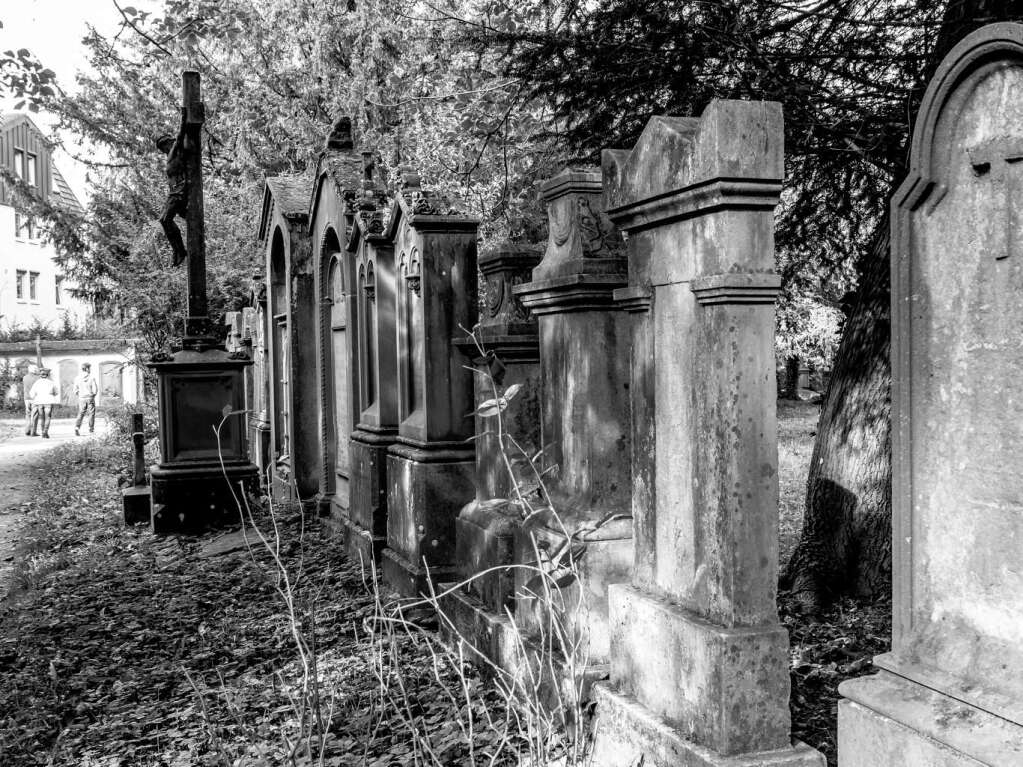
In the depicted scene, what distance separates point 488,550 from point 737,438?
94.1 inches

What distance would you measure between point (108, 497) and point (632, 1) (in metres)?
9.76

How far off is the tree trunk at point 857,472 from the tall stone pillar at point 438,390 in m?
2.02

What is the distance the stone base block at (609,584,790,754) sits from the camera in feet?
9.34

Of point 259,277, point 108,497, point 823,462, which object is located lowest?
point 108,497

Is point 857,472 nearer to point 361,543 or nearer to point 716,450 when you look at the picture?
point 716,450

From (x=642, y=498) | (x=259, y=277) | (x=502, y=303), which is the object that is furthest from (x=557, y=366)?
(x=259, y=277)

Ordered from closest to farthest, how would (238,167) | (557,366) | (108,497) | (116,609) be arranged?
(557,366) → (116,609) → (108,497) → (238,167)

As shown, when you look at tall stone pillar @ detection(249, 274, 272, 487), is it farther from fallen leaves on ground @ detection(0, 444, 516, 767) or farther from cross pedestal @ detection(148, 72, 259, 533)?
fallen leaves on ground @ detection(0, 444, 516, 767)

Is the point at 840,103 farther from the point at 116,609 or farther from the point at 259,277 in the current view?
the point at 259,277

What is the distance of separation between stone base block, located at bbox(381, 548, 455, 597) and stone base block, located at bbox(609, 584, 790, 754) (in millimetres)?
2733

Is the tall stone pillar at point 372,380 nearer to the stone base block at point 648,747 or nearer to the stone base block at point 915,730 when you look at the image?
the stone base block at point 648,747

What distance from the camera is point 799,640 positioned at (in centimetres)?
475

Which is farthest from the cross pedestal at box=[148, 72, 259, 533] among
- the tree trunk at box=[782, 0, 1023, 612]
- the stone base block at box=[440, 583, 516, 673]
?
the tree trunk at box=[782, 0, 1023, 612]

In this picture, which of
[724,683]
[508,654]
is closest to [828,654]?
[508,654]
